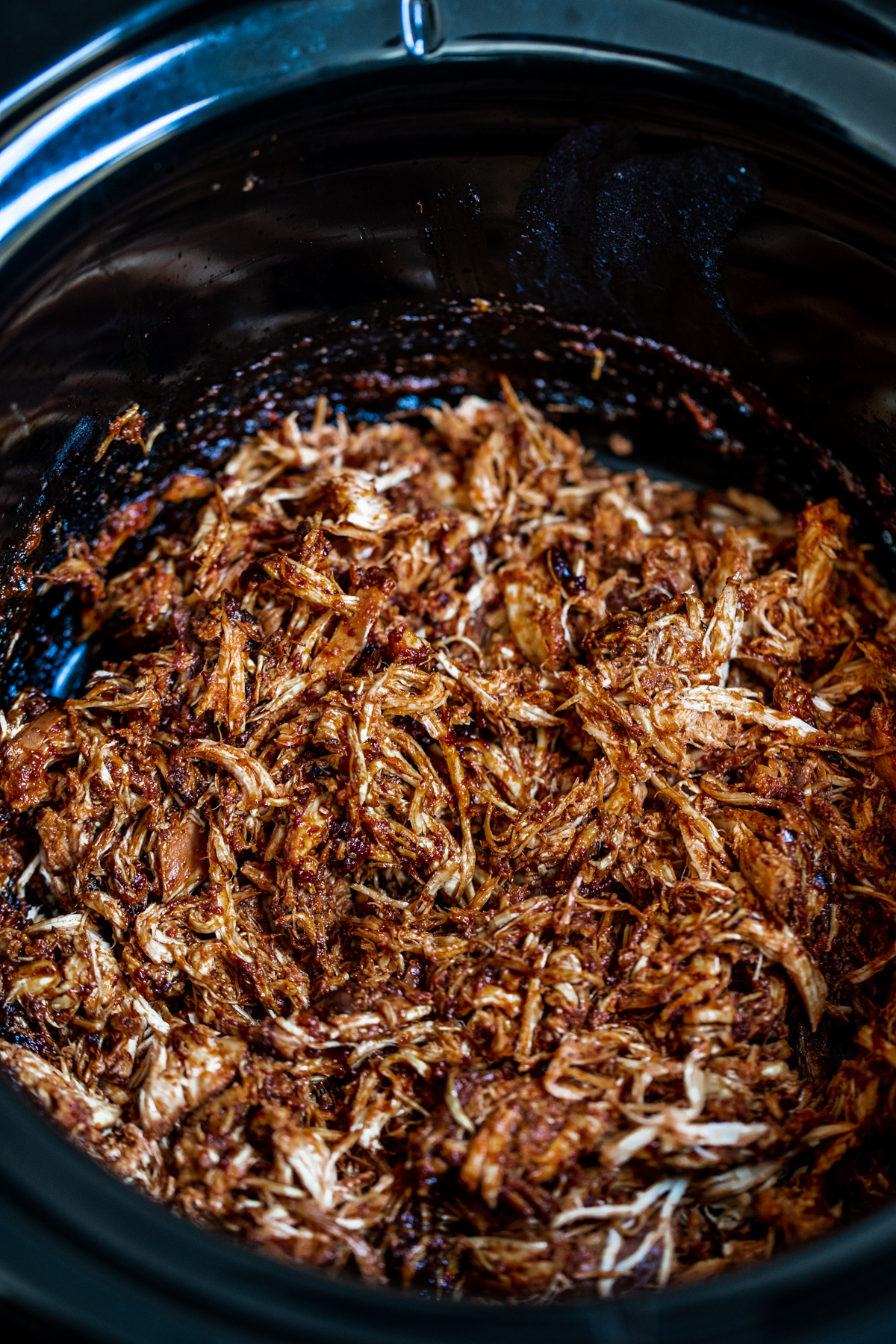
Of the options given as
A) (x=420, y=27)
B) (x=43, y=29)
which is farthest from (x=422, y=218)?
(x=43, y=29)

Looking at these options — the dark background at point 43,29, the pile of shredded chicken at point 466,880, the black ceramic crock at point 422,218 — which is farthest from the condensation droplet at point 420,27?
the pile of shredded chicken at point 466,880

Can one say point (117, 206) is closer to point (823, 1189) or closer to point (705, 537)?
point (705, 537)

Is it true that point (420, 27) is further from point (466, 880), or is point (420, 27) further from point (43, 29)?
point (466, 880)

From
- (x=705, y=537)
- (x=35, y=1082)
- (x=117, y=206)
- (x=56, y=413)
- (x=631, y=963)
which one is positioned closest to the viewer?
(x=35, y=1082)

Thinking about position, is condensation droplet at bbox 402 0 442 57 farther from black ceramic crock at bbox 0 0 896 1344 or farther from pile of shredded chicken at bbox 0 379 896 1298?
pile of shredded chicken at bbox 0 379 896 1298

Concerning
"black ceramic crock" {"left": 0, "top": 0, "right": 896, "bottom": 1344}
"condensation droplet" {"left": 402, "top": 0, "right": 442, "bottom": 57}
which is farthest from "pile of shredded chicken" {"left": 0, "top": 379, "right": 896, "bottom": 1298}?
"condensation droplet" {"left": 402, "top": 0, "right": 442, "bottom": 57}

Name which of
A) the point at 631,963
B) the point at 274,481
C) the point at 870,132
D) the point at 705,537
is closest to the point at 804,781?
the point at 631,963

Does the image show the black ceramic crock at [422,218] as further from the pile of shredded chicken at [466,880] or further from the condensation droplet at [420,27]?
the pile of shredded chicken at [466,880]
